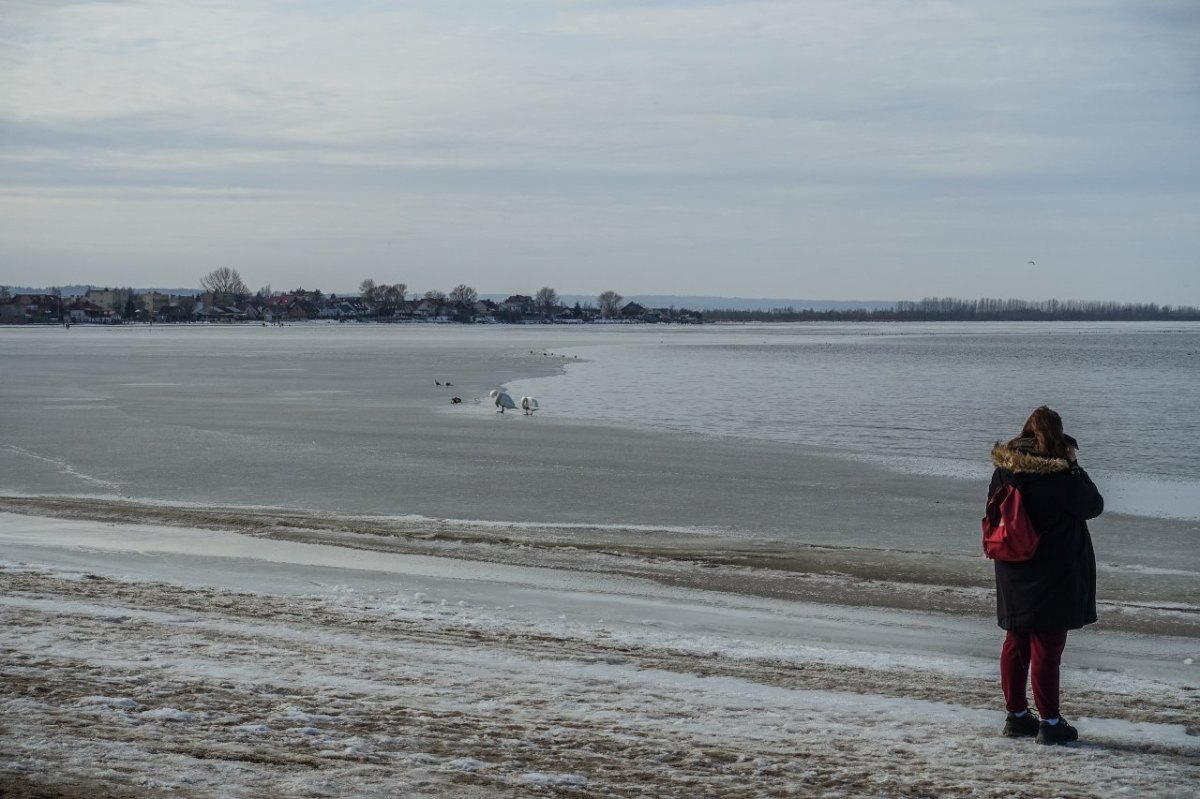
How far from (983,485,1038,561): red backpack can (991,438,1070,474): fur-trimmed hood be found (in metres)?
0.12

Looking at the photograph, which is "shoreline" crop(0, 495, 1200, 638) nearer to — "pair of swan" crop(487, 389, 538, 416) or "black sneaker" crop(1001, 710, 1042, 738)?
"black sneaker" crop(1001, 710, 1042, 738)

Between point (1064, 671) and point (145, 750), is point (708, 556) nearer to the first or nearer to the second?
point (1064, 671)

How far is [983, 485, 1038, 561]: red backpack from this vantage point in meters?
6.07

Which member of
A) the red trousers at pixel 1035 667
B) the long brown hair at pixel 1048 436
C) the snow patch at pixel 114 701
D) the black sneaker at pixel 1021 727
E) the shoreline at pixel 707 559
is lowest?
the shoreline at pixel 707 559

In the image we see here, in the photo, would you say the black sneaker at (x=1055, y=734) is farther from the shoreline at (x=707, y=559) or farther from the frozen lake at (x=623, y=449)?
the frozen lake at (x=623, y=449)

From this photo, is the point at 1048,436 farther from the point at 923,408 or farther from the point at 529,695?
the point at 923,408

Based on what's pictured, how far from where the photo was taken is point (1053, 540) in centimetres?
610

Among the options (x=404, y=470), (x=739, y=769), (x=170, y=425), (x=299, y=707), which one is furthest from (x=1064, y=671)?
(x=170, y=425)

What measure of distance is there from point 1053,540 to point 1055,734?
0.95 m

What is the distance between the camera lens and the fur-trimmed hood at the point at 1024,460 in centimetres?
601

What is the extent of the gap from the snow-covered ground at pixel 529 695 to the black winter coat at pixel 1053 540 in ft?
2.13

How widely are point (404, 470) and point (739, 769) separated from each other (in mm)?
13481

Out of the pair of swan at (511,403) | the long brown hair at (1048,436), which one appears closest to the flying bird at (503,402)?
the pair of swan at (511,403)

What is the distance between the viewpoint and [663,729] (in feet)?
20.1
